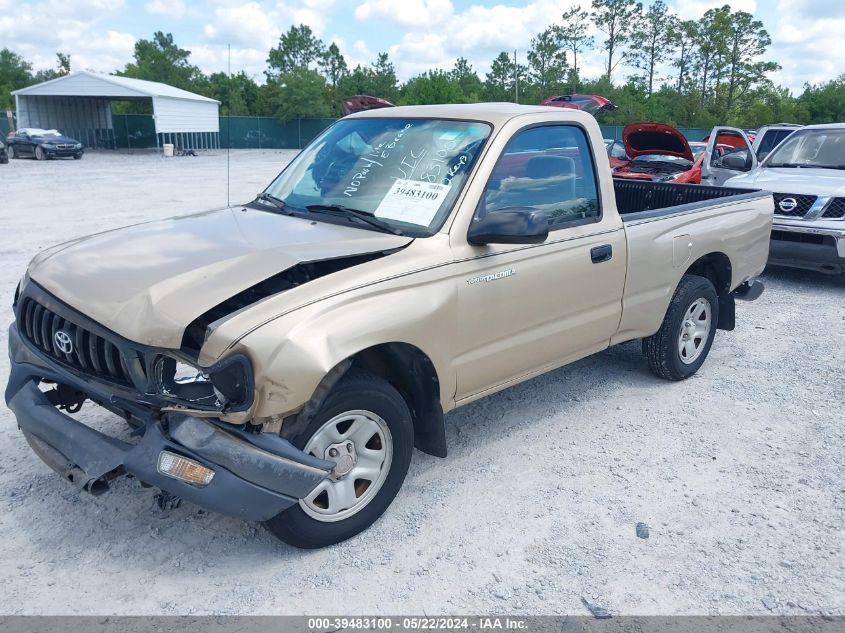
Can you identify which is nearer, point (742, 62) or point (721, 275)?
point (721, 275)

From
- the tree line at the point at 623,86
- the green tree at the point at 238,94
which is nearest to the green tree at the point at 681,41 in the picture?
the tree line at the point at 623,86

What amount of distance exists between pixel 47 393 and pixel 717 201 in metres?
4.65

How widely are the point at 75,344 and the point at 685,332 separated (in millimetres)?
4126

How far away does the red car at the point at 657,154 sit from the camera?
11664 mm

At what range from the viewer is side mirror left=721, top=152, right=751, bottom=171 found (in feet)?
32.0

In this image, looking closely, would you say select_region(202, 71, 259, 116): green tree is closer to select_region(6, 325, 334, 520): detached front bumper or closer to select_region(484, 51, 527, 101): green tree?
select_region(484, 51, 527, 101): green tree

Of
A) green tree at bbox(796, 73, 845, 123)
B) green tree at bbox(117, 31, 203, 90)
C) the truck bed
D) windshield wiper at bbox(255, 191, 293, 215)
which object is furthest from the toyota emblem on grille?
green tree at bbox(117, 31, 203, 90)

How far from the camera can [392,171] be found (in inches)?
155

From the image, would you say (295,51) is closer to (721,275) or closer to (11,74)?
(11,74)

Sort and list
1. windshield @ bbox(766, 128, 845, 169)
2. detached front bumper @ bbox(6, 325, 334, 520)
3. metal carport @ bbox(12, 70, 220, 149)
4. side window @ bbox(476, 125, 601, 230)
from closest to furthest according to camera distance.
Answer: detached front bumper @ bbox(6, 325, 334, 520), side window @ bbox(476, 125, 601, 230), windshield @ bbox(766, 128, 845, 169), metal carport @ bbox(12, 70, 220, 149)

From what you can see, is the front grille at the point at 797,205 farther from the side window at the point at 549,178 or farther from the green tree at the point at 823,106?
the green tree at the point at 823,106

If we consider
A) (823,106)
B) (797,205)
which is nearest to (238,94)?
(823,106)

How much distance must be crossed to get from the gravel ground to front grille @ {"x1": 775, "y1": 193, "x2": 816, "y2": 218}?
3.71 m

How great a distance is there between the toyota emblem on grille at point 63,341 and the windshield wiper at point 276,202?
1.37 m
